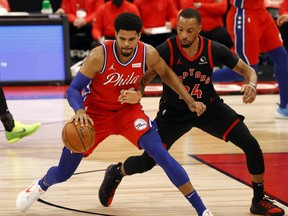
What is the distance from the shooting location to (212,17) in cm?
1234

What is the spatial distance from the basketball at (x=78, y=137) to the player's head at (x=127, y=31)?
0.59 m

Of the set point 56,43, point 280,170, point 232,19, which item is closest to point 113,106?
point 280,170

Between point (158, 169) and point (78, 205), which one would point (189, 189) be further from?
point (158, 169)

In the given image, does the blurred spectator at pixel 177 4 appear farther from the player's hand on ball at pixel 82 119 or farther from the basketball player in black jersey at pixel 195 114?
the player's hand on ball at pixel 82 119

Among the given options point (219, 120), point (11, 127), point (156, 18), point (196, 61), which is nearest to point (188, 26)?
point (196, 61)

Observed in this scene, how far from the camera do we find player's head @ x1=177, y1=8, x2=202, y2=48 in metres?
5.30

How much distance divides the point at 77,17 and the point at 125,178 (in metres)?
6.64

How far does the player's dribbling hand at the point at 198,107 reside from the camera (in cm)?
511

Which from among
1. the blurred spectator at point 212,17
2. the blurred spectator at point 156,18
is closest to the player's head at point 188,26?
the blurred spectator at point 212,17

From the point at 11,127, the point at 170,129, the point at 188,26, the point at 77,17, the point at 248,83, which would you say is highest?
the point at 188,26

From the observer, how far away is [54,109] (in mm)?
10141

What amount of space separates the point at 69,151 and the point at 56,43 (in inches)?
265

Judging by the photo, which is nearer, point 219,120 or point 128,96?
point 128,96

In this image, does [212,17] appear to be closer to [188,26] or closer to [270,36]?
[270,36]
